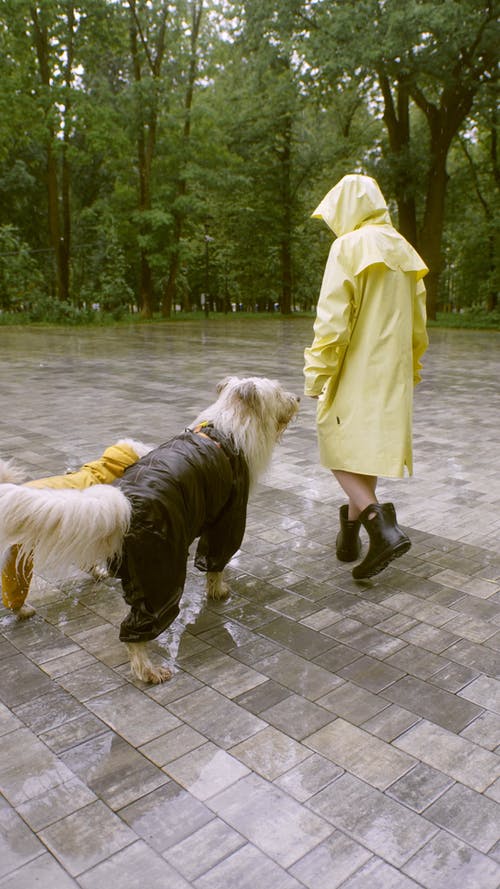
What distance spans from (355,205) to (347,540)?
1956 millimetres

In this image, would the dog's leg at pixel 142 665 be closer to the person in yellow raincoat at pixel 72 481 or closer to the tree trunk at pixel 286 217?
the person in yellow raincoat at pixel 72 481

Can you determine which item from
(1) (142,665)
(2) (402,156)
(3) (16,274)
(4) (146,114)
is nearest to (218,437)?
(1) (142,665)

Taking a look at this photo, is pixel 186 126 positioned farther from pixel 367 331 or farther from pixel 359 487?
pixel 359 487

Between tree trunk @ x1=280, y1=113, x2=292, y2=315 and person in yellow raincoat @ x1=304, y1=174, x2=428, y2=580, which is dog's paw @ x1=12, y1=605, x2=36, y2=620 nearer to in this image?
person in yellow raincoat @ x1=304, y1=174, x2=428, y2=580

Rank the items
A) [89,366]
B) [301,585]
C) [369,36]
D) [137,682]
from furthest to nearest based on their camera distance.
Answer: [369,36] < [89,366] < [301,585] < [137,682]

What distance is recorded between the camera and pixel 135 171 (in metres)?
29.1

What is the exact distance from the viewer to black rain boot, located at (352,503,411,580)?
3.67 metres

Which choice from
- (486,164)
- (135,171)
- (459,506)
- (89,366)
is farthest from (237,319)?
(459,506)

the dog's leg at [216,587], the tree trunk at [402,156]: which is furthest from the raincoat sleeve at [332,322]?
the tree trunk at [402,156]

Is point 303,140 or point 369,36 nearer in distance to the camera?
point 369,36

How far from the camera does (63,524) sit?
99.8 inches

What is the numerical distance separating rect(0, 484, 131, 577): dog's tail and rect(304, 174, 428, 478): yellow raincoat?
1.49m

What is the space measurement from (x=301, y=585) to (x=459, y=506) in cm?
195

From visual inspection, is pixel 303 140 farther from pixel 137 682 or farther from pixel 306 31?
pixel 137 682
